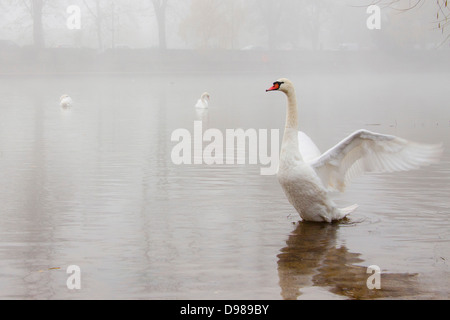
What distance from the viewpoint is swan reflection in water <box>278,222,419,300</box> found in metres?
6.67

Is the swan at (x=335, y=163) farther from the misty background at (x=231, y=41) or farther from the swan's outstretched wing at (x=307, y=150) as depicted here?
the misty background at (x=231, y=41)

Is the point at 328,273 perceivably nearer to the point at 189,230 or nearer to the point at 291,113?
the point at 189,230

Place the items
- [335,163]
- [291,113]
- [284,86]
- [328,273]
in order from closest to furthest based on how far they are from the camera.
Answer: [328,273], [335,163], [291,113], [284,86]

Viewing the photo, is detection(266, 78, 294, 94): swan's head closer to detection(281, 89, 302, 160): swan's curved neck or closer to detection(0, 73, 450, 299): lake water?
detection(281, 89, 302, 160): swan's curved neck

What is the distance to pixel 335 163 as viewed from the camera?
9.27 meters

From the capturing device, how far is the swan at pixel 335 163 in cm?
905

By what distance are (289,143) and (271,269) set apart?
224 cm

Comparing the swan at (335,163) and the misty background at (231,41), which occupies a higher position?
the misty background at (231,41)

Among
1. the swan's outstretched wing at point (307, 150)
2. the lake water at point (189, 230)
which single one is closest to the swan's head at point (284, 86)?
the swan's outstretched wing at point (307, 150)

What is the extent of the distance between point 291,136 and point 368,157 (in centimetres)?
97

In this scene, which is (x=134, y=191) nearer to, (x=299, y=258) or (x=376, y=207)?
(x=376, y=207)

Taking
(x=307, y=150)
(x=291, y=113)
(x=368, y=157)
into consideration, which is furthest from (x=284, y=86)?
(x=368, y=157)
